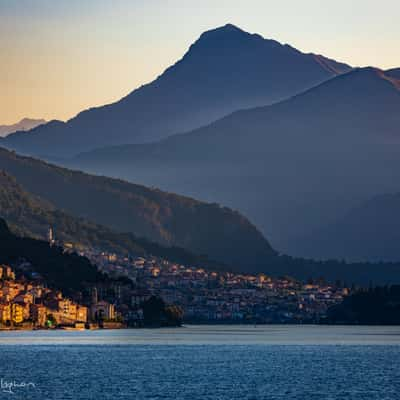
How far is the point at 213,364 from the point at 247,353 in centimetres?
2128

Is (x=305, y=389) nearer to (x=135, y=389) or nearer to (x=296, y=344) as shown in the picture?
(x=135, y=389)

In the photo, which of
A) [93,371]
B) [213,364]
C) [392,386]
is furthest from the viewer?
[213,364]

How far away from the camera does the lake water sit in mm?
114688

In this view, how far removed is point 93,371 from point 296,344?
199 feet

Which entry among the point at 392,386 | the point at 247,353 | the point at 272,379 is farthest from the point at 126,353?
the point at 392,386

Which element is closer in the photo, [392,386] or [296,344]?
[392,386]

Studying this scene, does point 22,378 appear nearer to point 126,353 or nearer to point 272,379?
point 272,379

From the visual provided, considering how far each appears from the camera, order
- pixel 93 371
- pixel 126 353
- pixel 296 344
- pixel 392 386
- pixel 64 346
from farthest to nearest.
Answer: pixel 296 344
pixel 64 346
pixel 126 353
pixel 93 371
pixel 392 386

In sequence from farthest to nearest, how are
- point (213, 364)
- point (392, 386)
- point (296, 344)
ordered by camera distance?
point (296, 344) < point (213, 364) < point (392, 386)

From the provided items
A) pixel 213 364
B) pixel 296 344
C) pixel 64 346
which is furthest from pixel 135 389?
pixel 296 344

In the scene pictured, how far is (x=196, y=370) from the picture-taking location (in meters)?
137

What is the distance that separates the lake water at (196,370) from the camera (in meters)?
115

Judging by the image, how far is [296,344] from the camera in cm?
19175

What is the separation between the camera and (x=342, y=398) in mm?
111562
